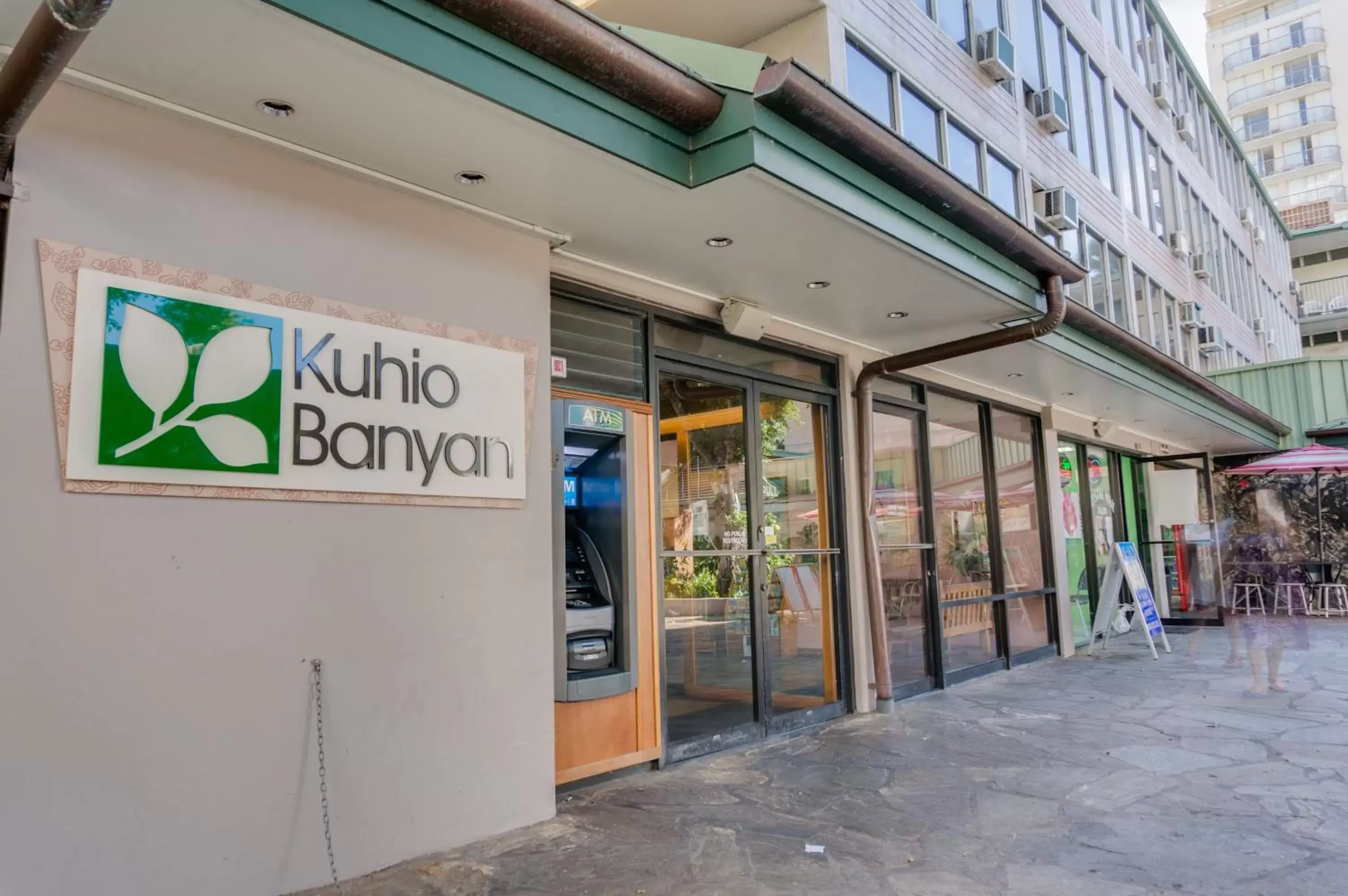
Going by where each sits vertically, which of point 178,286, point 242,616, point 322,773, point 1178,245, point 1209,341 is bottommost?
point 322,773

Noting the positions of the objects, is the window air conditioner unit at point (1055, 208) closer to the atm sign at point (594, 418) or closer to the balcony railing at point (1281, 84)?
the atm sign at point (594, 418)

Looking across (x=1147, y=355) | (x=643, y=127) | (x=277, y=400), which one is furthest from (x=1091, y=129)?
(x=277, y=400)

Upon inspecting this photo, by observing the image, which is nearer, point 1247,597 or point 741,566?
point 741,566

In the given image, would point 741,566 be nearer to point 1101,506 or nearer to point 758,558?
point 758,558

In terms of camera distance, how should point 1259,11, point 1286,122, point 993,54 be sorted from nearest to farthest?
point 993,54 → point 1286,122 → point 1259,11

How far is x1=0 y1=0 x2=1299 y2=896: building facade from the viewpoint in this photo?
2.72m

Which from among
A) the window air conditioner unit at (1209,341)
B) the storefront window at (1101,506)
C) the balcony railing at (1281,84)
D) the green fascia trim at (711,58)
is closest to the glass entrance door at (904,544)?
the green fascia trim at (711,58)

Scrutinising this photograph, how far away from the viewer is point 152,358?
2922mm

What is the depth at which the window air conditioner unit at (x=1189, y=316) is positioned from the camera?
1407 centimetres

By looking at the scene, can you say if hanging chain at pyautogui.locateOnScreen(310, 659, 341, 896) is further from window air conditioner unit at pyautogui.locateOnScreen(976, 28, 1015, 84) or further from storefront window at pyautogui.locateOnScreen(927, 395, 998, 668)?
window air conditioner unit at pyautogui.locateOnScreen(976, 28, 1015, 84)

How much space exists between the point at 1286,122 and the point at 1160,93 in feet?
121

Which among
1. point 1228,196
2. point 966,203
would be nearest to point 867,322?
point 966,203

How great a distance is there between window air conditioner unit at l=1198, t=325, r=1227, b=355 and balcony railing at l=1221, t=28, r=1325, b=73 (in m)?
36.3

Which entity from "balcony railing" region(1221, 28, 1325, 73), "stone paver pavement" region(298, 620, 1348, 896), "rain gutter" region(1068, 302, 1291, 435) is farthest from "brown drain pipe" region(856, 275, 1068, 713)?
"balcony railing" region(1221, 28, 1325, 73)
